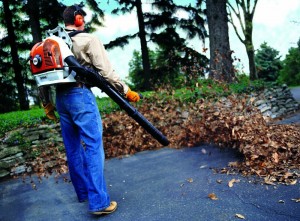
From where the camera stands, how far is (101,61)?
2943mm

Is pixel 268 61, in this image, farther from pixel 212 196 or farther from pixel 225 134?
pixel 212 196

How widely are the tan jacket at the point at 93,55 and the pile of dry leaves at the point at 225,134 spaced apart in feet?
6.91

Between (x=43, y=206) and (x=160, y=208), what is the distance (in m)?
1.62

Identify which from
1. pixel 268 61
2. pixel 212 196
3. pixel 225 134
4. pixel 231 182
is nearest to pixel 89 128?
pixel 212 196

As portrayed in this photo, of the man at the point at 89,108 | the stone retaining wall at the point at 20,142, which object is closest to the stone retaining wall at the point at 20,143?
the stone retaining wall at the point at 20,142

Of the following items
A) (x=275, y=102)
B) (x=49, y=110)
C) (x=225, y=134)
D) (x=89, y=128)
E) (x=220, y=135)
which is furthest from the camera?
(x=275, y=102)

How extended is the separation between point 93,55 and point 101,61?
0.10 m

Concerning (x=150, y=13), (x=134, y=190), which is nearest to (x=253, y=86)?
(x=134, y=190)

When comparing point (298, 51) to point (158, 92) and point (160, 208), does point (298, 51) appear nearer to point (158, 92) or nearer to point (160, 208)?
point (158, 92)

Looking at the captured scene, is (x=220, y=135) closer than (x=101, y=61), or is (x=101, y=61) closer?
(x=101, y=61)

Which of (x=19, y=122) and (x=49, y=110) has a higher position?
(x=49, y=110)

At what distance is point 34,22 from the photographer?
34.3ft

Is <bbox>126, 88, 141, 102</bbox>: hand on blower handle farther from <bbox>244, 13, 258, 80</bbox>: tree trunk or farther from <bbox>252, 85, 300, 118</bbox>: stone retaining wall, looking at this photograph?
<bbox>244, 13, 258, 80</bbox>: tree trunk

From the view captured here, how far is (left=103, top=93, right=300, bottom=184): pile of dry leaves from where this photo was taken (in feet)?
12.2
